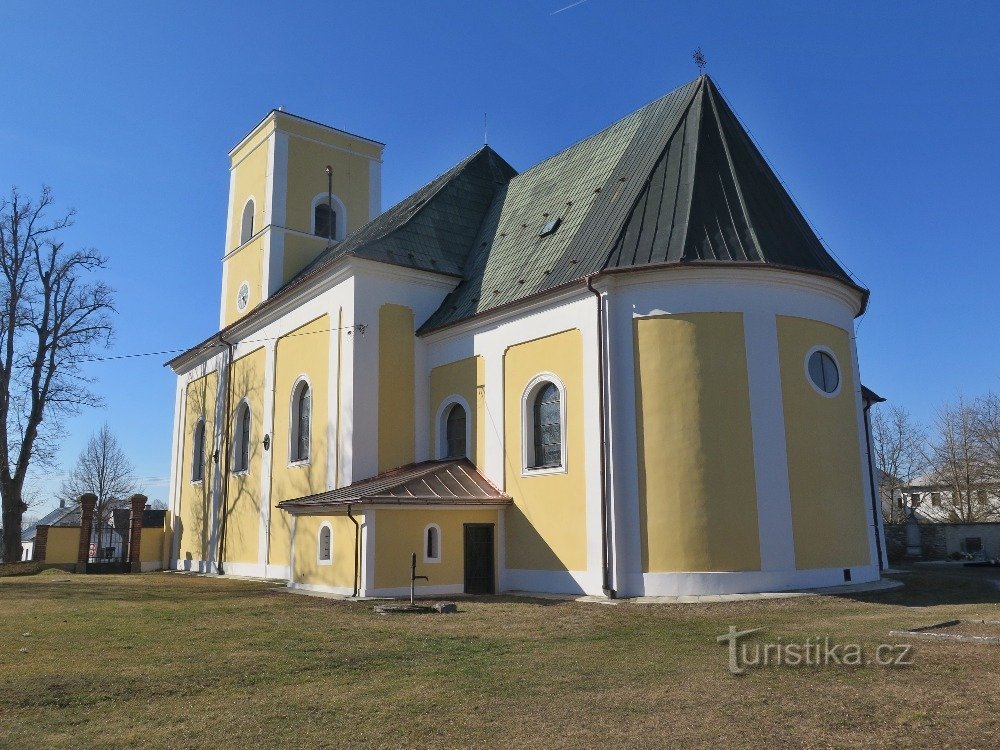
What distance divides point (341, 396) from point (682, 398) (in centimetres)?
895

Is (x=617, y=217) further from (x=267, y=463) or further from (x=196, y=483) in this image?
(x=196, y=483)

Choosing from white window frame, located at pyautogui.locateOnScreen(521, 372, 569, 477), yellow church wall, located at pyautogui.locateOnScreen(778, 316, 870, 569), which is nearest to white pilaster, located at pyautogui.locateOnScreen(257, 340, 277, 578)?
white window frame, located at pyautogui.locateOnScreen(521, 372, 569, 477)

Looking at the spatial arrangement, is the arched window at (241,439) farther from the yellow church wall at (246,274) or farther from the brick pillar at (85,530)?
the brick pillar at (85,530)

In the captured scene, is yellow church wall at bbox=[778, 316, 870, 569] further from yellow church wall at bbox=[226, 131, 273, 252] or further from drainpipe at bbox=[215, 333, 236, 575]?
yellow church wall at bbox=[226, 131, 273, 252]

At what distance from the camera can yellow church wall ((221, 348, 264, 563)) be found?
2538 centimetres


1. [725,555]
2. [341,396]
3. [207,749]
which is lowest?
[207,749]

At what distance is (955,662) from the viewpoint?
824 cm

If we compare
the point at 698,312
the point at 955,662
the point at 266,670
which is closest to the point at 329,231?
the point at 698,312

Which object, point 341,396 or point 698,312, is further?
point 341,396

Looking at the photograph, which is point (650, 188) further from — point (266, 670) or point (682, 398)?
point (266, 670)

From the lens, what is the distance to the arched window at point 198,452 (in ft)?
102

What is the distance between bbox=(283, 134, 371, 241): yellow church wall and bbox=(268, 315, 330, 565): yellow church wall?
7.56 meters

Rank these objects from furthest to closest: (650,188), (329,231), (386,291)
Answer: (329,231), (386,291), (650,188)

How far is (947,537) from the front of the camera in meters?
33.9
